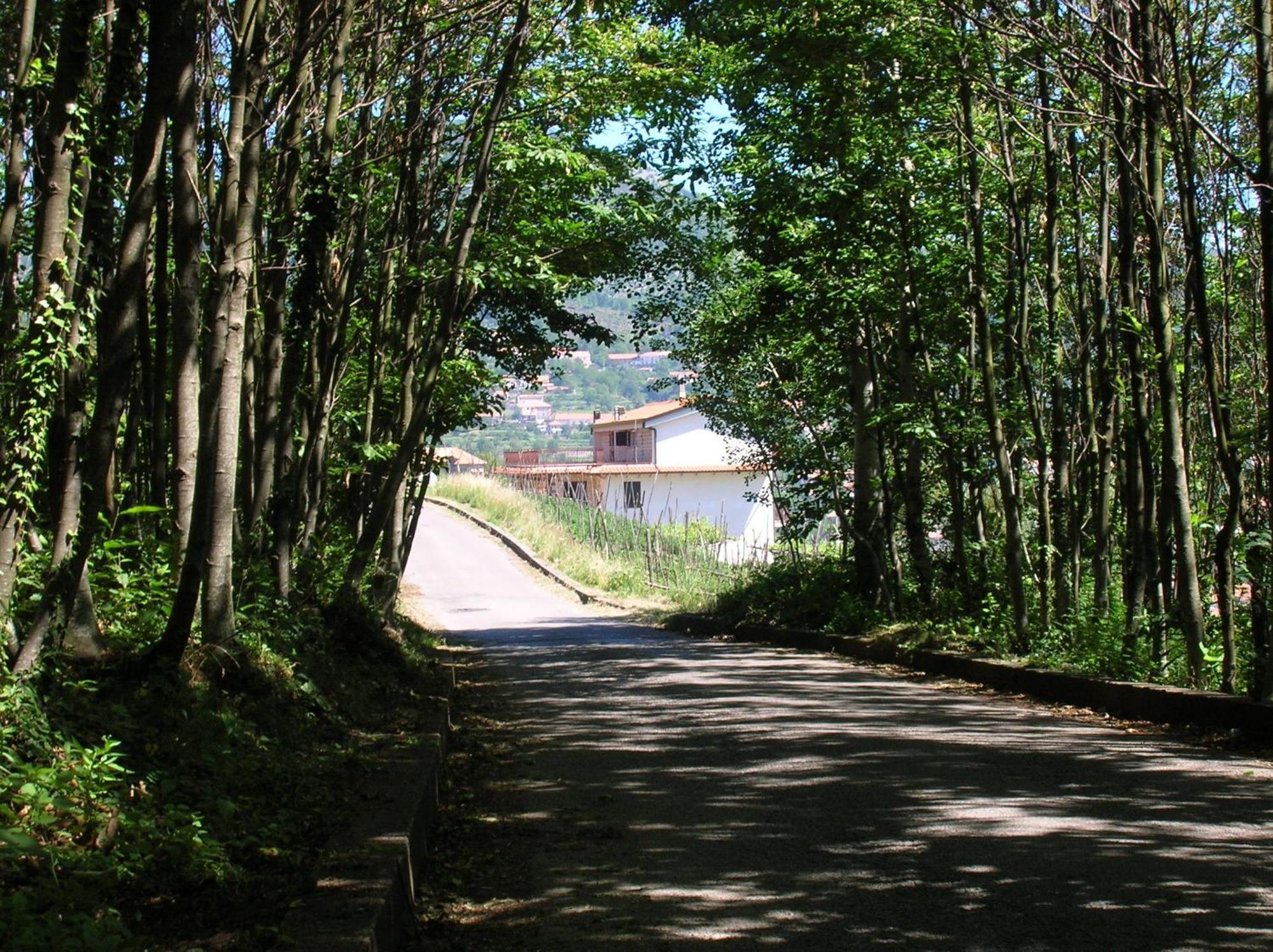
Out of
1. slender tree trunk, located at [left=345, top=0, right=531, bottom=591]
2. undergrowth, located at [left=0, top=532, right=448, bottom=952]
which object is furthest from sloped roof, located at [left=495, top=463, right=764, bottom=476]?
undergrowth, located at [left=0, top=532, right=448, bottom=952]

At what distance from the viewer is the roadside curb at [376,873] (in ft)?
14.5

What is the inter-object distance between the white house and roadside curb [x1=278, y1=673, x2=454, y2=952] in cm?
4044

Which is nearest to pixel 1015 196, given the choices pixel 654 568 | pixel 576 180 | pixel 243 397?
pixel 576 180

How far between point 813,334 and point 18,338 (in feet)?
46.3

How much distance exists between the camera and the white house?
189 ft

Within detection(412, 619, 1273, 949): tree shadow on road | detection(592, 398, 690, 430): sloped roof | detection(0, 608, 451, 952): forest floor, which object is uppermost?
detection(592, 398, 690, 430): sloped roof

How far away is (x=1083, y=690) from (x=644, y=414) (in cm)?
6702

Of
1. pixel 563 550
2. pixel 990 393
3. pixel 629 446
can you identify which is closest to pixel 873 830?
pixel 990 393

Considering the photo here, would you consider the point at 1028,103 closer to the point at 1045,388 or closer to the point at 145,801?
the point at 1045,388

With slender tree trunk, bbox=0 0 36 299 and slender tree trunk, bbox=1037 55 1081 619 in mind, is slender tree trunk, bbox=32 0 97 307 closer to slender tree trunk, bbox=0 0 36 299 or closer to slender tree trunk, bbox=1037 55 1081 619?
slender tree trunk, bbox=0 0 36 299

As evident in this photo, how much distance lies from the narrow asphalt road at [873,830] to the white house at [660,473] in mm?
36830

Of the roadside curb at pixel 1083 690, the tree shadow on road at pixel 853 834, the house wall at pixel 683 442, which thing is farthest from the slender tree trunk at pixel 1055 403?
the house wall at pixel 683 442

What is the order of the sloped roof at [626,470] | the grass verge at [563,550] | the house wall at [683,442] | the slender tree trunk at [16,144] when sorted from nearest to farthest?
the slender tree trunk at [16,144], the grass verge at [563,550], the sloped roof at [626,470], the house wall at [683,442]

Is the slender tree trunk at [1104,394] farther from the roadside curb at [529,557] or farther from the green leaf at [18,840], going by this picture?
the roadside curb at [529,557]
